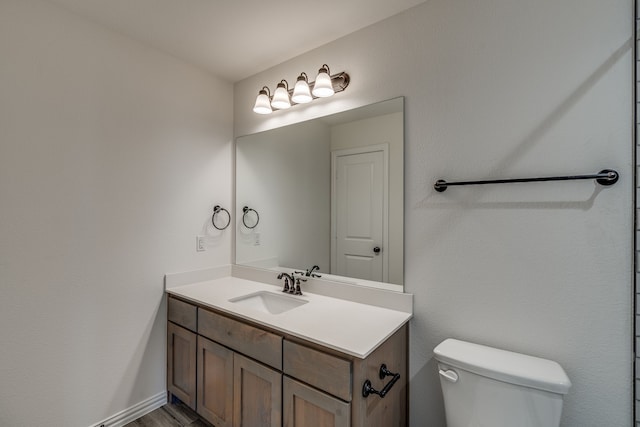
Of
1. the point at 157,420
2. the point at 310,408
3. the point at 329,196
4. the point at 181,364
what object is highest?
the point at 329,196

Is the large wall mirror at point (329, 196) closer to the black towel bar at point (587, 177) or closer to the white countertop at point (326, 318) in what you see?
the white countertop at point (326, 318)

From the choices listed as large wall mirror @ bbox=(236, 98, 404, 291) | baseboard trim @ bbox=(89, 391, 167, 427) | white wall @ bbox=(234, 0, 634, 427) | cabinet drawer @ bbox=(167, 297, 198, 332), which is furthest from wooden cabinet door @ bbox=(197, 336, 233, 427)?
white wall @ bbox=(234, 0, 634, 427)

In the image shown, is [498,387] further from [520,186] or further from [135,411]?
[135,411]

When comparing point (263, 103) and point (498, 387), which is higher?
point (263, 103)

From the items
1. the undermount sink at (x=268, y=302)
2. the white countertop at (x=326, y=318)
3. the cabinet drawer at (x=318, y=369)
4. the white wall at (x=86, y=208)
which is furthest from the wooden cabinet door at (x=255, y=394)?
the white wall at (x=86, y=208)

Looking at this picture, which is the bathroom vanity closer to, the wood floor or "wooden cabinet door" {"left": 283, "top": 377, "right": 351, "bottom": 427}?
"wooden cabinet door" {"left": 283, "top": 377, "right": 351, "bottom": 427}

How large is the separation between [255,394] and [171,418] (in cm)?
86

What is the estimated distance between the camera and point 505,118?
1.34m

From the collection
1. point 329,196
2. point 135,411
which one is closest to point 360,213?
point 329,196

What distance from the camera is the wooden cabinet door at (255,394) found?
4.63 feet

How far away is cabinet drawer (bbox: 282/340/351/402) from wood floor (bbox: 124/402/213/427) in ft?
3.20

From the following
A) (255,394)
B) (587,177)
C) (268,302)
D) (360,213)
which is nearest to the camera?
(587,177)

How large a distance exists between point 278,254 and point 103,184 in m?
1.19

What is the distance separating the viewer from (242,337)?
5.18ft
